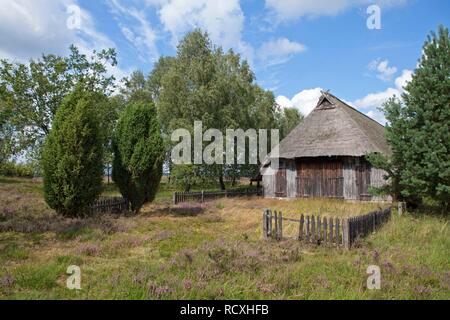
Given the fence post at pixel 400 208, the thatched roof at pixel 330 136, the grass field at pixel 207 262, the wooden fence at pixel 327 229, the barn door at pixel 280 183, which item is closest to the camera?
the grass field at pixel 207 262

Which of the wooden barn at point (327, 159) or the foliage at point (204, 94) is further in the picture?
the foliage at point (204, 94)

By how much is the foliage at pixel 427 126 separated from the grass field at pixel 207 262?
1515mm

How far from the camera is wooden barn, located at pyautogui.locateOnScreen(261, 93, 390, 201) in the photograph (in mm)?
18750

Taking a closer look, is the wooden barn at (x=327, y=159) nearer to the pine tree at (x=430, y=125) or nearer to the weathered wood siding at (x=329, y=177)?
the weathered wood siding at (x=329, y=177)

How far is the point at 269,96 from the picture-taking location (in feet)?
127

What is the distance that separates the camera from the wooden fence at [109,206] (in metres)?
14.6

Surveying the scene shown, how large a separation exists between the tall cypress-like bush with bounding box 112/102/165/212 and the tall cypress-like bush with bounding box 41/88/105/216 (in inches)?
71.2

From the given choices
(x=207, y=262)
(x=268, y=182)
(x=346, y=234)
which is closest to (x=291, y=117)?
(x=268, y=182)

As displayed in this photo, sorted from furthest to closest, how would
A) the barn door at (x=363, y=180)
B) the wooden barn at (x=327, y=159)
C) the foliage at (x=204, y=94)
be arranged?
the foliage at (x=204, y=94) → the wooden barn at (x=327, y=159) → the barn door at (x=363, y=180)

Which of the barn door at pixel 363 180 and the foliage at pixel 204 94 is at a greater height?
the foliage at pixel 204 94

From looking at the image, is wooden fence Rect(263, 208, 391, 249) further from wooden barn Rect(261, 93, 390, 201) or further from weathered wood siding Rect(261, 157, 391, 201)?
wooden barn Rect(261, 93, 390, 201)

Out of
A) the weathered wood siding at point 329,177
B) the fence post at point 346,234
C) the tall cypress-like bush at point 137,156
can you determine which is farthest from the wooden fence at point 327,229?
the weathered wood siding at point 329,177

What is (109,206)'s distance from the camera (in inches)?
606

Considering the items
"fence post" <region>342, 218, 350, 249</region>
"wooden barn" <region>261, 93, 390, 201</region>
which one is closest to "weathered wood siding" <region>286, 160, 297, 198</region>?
"wooden barn" <region>261, 93, 390, 201</region>
